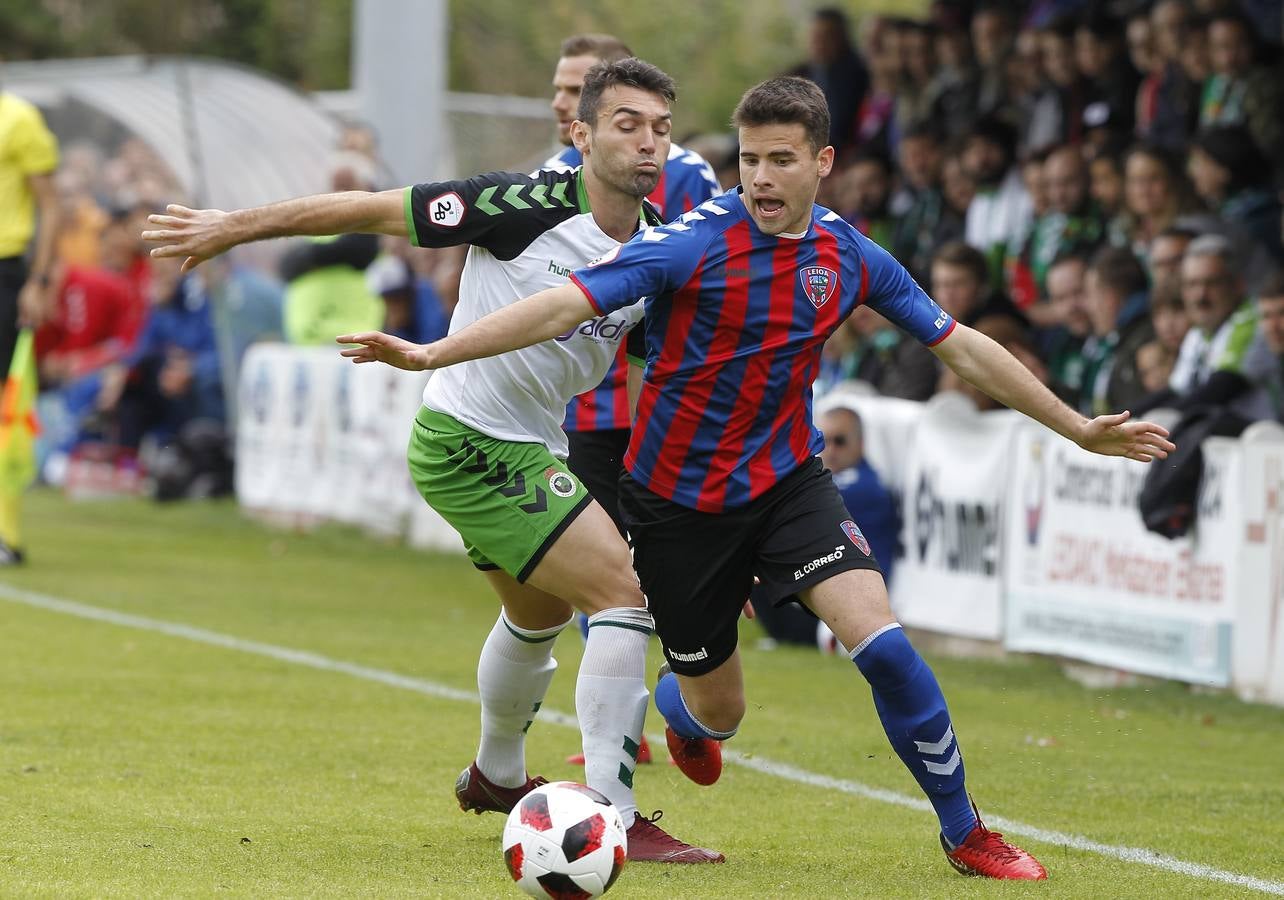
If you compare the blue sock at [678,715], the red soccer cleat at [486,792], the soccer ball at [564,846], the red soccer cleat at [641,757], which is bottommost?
the red soccer cleat at [641,757]

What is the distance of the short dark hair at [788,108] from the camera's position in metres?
5.51

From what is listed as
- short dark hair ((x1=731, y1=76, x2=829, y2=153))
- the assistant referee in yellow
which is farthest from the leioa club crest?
Result: the assistant referee in yellow

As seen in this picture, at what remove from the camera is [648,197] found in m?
7.38

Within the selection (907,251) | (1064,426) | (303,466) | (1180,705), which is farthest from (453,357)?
(303,466)

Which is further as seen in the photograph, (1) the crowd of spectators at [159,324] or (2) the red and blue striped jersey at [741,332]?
(1) the crowd of spectators at [159,324]

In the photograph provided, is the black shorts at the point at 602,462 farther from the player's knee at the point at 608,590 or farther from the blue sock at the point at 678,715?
the player's knee at the point at 608,590

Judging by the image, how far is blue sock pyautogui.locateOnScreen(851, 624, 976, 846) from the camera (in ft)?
18.0

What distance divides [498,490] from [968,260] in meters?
6.15

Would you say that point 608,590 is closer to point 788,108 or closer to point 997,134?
point 788,108

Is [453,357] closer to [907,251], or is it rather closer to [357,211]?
[357,211]

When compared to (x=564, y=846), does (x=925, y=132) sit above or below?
above

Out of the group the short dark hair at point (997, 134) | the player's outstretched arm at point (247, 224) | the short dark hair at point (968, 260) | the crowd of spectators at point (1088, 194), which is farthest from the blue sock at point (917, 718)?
the short dark hair at point (997, 134)

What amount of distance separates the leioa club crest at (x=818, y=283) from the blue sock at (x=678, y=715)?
1.25 m

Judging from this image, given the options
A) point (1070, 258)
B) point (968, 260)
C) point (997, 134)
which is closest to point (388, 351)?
point (968, 260)
